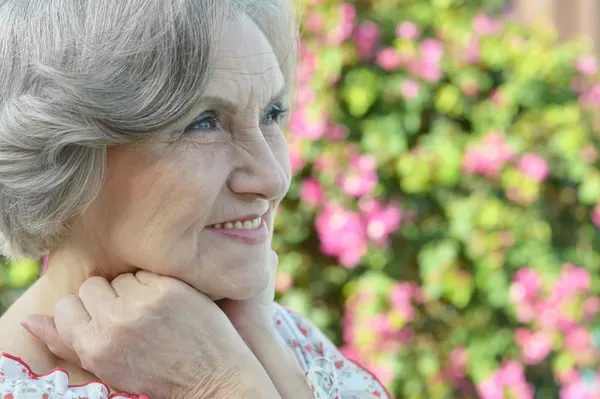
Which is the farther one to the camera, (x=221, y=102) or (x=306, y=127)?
(x=306, y=127)

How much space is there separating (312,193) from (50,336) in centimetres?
211

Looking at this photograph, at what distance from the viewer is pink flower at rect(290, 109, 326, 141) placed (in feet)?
11.3

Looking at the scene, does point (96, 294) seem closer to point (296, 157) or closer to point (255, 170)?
point (255, 170)

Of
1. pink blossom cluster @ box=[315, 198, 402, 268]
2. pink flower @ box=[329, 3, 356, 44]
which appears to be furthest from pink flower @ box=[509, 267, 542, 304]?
pink flower @ box=[329, 3, 356, 44]

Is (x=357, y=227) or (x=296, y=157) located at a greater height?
(x=296, y=157)

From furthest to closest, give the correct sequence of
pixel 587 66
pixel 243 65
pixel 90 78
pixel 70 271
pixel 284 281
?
pixel 587 66 < pixel 284 281 < pixel 70 271 < pixel 243 65 < pixel 90 78

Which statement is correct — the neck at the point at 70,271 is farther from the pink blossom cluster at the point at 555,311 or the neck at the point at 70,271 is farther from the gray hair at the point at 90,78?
the pink blossom cluster at the point at 555,311

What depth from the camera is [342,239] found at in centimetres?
336

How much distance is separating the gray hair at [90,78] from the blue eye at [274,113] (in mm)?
234

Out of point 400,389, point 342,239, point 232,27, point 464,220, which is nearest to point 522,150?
point 464,220

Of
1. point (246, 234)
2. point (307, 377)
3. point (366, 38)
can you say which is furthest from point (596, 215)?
point (246, 234)

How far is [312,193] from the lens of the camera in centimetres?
347

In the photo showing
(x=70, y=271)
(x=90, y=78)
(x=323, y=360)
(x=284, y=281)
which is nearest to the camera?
(x=90, y=78)

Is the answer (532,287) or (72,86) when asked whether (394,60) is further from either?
(72,86)
